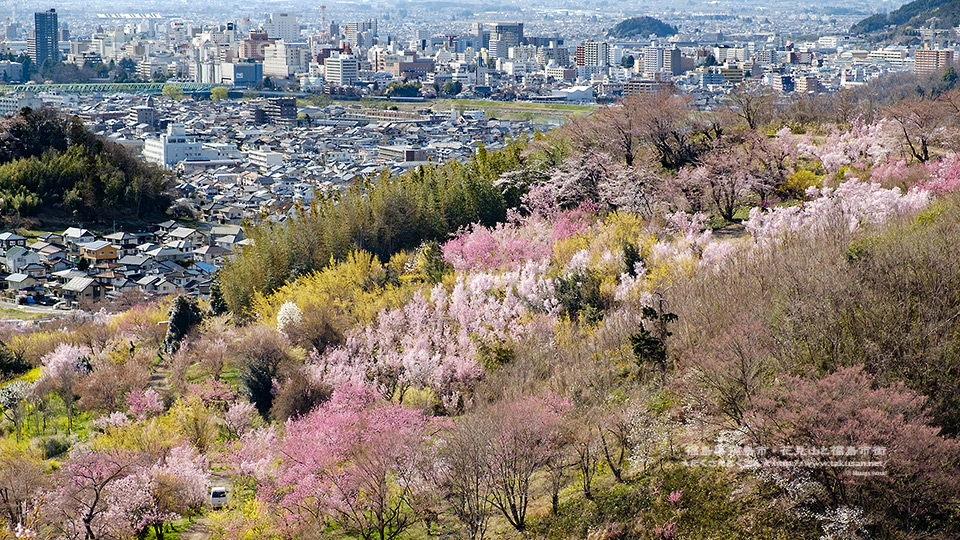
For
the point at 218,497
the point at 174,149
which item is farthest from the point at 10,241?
the point at 174,149

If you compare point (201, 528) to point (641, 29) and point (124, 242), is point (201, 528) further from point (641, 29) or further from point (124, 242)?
point (641, 29)

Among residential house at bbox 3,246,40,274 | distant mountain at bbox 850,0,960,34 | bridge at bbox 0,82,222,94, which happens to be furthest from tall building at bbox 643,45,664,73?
residential house at bbox 3,246,40,274

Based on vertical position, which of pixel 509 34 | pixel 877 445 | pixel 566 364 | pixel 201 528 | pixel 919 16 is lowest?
pixel 201 528

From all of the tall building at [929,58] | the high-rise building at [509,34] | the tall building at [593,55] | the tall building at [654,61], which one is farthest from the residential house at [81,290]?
the high-rise building at [509,34]

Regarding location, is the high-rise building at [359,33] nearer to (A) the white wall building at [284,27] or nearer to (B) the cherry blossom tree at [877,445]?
(A) the white wall building at [284,27]

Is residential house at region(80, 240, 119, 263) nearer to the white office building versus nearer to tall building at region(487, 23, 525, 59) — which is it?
the white office building

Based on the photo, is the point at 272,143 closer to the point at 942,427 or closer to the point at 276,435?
the point at 276,435

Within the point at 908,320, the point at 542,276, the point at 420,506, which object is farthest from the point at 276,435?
the point at 908,320
